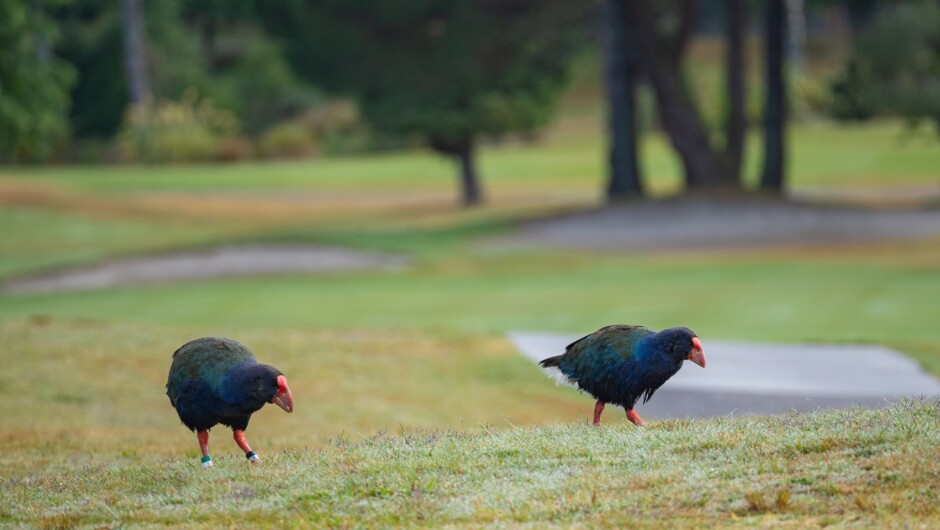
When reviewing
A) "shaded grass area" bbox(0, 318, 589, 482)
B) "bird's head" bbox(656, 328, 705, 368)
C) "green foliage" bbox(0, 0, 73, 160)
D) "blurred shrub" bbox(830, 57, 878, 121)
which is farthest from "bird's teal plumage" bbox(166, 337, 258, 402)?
"blurred shrub" bbox(830, 57, 878, 121)

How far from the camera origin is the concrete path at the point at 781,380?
13961 mm

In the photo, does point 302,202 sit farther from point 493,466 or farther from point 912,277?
point 493,466

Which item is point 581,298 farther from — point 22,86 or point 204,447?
point 22,86

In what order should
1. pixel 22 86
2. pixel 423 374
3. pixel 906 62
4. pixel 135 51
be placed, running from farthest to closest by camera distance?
pixel 135 51 < pixel 906 62 < pixel 22 86 < pixel 423 374

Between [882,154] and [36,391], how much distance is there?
40.8 m

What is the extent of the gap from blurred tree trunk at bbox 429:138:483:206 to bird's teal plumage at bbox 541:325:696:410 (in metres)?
34.3

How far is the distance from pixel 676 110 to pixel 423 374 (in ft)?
66.3

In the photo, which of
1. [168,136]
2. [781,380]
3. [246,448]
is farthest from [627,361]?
[168,136]

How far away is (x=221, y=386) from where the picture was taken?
7.90 meters

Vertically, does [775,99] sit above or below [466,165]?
above

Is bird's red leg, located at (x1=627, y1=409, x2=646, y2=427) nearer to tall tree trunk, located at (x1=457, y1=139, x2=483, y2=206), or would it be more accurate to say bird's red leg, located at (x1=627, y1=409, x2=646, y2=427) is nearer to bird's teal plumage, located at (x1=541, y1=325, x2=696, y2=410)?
bird's teal plumage, located at (x1=541, y1=325, x2=696, y2=410)

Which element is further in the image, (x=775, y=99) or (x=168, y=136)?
(x=168, y=136)

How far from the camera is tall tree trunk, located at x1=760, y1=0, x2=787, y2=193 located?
34.7m

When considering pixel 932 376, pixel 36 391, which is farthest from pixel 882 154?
pixel 36 391
